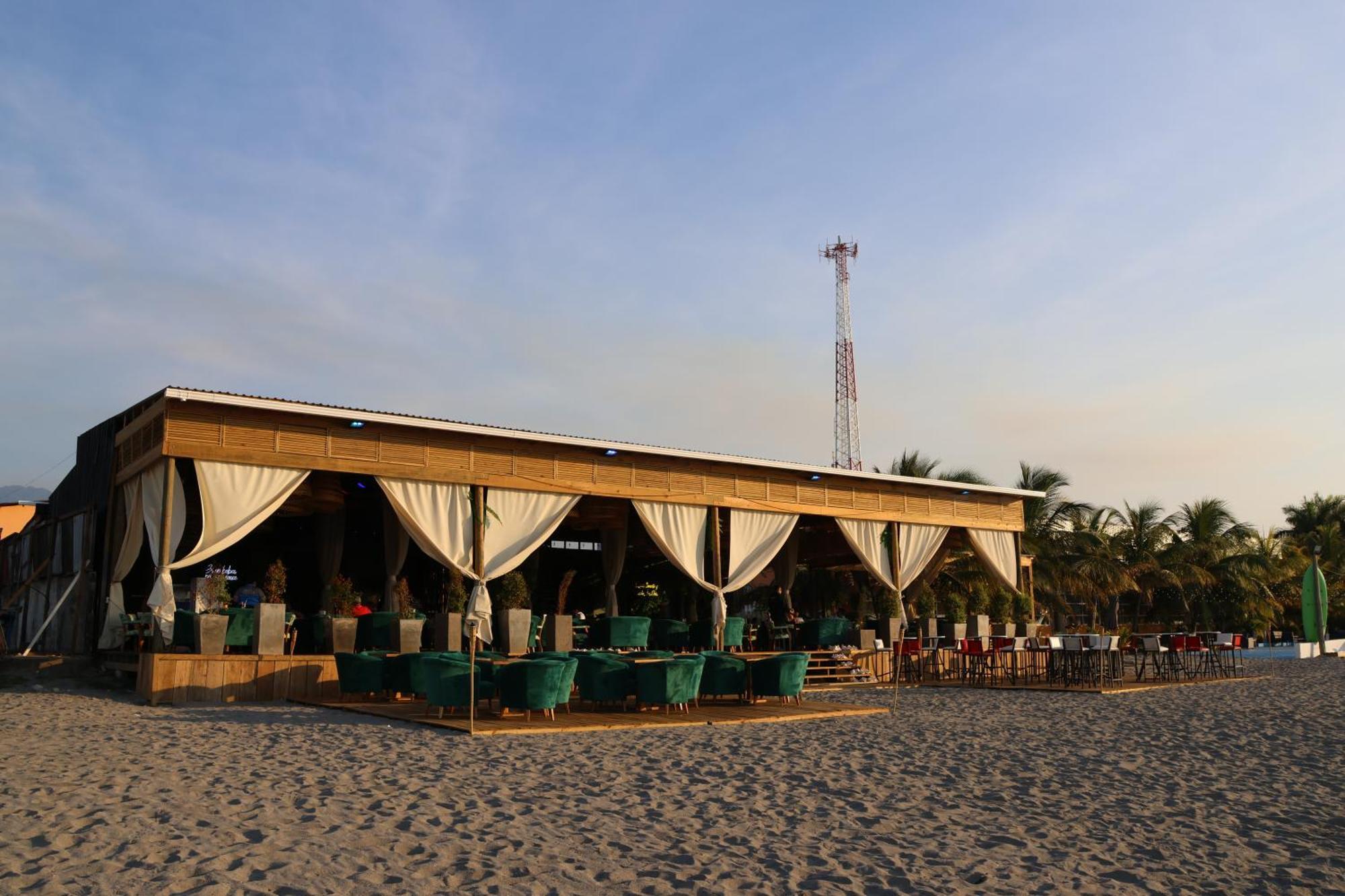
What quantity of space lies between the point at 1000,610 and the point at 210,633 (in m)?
15.0

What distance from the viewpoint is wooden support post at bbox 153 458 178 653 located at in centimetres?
1331

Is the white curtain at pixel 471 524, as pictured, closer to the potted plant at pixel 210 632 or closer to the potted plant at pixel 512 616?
the potted plant at pixel 512 616

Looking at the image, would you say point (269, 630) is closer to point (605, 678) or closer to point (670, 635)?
point (605, 678)

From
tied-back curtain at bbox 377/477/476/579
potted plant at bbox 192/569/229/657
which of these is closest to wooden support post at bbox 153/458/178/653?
potted plant at bbox 192/569/229/657

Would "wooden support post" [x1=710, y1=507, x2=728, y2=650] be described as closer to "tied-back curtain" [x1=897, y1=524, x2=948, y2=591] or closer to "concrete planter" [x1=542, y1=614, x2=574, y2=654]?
"concrete planter" [x1=542, y1=614, x2=574, y2=654]

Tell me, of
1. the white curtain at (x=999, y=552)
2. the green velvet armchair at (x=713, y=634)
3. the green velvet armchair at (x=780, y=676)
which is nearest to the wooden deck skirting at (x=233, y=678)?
the green velvet armchair at (x=780, y=676)

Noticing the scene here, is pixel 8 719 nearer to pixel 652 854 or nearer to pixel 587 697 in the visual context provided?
pixel 587 697

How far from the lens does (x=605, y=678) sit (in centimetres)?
1220

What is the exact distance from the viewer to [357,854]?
540 cm

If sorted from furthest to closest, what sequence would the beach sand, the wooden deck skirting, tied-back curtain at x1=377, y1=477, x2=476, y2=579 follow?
tied-back curtain at x1=377, y1=477, x2=476, y2=579 < the wooden deck skirting < the beach sand

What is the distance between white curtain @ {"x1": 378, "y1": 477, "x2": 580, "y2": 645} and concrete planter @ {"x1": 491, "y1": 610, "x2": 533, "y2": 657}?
23 centimetres

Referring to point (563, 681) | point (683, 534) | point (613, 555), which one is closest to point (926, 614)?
point (683, 534)

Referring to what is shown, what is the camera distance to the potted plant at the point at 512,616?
49.6 ft

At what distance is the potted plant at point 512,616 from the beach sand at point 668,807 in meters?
4.09
